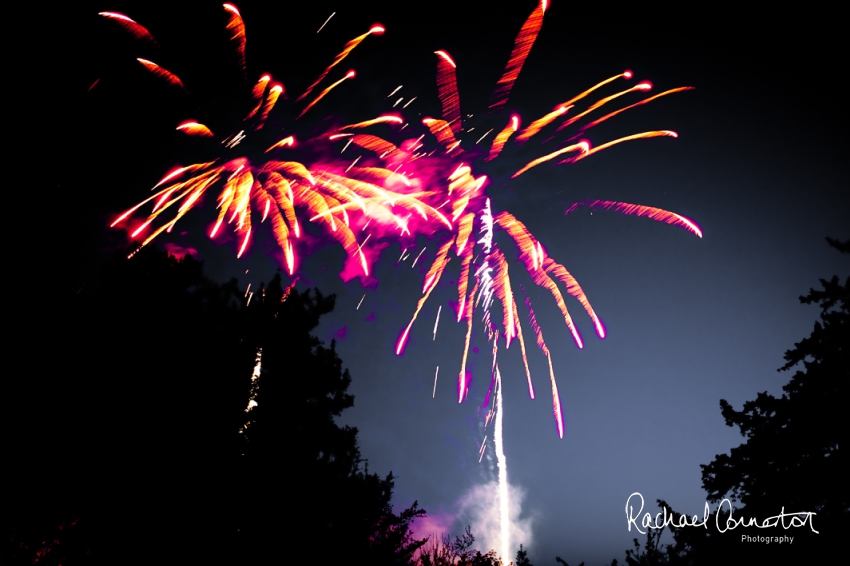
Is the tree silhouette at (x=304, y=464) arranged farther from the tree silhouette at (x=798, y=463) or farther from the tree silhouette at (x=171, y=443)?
the tree silhouette at (x=798, y=463)

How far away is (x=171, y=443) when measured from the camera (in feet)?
25.9

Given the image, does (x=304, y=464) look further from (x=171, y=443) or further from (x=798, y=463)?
(x=798, y=463)

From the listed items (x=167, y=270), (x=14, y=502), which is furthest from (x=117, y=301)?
(x=14, y=502)

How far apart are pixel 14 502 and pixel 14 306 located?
379cm

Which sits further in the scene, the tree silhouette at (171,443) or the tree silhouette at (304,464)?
the tree silhouette at (304,464)

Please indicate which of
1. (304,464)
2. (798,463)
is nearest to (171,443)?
(304,464)

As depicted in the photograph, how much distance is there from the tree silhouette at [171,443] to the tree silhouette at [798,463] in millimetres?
6662

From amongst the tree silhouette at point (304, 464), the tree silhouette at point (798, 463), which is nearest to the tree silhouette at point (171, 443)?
the tree silhouette at point (304, 464)

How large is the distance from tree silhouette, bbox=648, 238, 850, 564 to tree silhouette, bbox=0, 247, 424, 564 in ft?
21.9

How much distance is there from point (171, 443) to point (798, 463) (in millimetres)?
12133

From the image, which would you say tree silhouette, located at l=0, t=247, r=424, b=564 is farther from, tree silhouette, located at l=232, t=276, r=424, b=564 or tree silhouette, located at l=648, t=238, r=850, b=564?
tree silhouette, located at l=648, t=238, r=850, b=564

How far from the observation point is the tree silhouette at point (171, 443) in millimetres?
7223

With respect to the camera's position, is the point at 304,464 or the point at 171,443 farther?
the point at 304,464

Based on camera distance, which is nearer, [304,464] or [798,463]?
[798,463]
